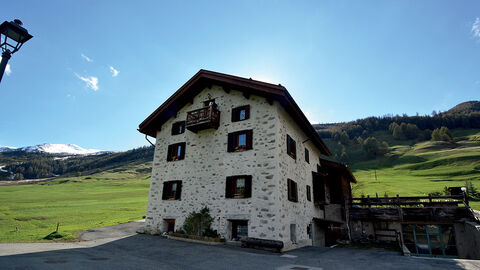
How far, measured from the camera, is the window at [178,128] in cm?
2003

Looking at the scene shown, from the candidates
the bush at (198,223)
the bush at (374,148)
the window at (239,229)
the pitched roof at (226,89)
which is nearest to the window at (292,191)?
the window at (239,229)

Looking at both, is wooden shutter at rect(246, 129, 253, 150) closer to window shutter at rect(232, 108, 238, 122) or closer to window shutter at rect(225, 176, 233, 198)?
window shutter at rect(232, 108, 238, 122)

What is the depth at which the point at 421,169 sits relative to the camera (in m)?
69.8

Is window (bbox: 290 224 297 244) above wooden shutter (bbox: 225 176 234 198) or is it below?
below

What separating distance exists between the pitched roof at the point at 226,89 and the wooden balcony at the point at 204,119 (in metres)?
2.16

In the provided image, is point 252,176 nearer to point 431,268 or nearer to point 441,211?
point 431,268

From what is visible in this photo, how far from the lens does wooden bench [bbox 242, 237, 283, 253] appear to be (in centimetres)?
1295

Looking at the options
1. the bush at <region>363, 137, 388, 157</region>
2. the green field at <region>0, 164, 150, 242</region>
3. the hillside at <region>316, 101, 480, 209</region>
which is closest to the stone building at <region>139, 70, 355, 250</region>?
the green field at <region>0, 164, 150, 242</region>

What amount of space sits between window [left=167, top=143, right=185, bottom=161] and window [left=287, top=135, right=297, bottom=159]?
25.9 feet

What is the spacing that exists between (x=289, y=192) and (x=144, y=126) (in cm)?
1314

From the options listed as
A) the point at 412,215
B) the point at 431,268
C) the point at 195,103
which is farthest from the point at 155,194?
the point at 412,215

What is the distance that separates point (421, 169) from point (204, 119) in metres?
75.7

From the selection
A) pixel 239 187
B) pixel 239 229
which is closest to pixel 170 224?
pixel 239 229

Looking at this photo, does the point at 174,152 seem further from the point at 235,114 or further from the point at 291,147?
the point at 291,147
